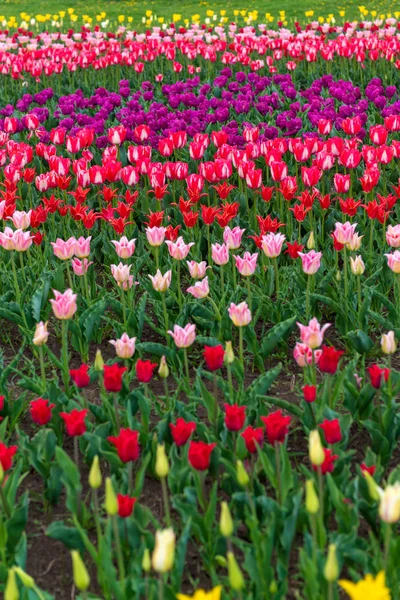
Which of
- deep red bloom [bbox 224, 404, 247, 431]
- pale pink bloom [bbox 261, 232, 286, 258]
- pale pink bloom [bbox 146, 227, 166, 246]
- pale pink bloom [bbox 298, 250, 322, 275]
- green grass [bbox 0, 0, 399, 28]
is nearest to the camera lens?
deep red bloom [bbox 224, 404, 247, 431]

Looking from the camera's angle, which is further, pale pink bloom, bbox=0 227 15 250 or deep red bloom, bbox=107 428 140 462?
pale pink bloom, bbox=0 227 15 250

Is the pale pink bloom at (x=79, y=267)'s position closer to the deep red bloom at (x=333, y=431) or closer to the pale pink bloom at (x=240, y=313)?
the pale pink bloom at (x=240, y=313)

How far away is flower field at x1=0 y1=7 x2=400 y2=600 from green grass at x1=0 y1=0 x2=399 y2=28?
1531 cm

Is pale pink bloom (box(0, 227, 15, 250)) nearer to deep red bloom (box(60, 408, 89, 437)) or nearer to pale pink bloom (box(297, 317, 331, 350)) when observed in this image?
deep red bloom (box(60, 408, 89, 437))

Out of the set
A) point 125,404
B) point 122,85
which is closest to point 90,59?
point 122,85

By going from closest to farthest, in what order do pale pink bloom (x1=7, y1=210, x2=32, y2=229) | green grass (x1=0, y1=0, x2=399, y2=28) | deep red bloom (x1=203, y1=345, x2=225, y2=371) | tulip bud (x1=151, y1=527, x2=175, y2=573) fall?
tulip bud (x1=151, y1=527, x2=175, y2=573)
deep red bloom (x1=203, y1=345, x2=225, y2=371)
pale pink bloom (x1=7, y1=210, x2=32, y2=229)
green grass (x1=0, y1=0, x2=399, y2=28)

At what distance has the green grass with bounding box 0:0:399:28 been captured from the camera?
23250mm

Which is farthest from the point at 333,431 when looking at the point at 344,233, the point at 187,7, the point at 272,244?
the point at 187,7

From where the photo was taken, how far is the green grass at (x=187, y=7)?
2325cm

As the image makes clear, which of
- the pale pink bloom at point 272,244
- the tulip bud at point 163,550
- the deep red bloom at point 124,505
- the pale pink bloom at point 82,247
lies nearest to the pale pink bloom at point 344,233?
the pale pink bloom at point 272,244

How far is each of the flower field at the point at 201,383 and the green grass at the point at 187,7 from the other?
1531 centimetres

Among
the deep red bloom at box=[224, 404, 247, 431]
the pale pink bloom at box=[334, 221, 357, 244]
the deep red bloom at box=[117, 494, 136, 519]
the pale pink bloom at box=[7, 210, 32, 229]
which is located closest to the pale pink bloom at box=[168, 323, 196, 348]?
the deep red bloom at box=[224, 404, 247, 431]

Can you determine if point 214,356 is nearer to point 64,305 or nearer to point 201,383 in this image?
point 201,383

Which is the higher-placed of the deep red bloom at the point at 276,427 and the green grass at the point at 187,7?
the deep red bloom at the point at 276,427
